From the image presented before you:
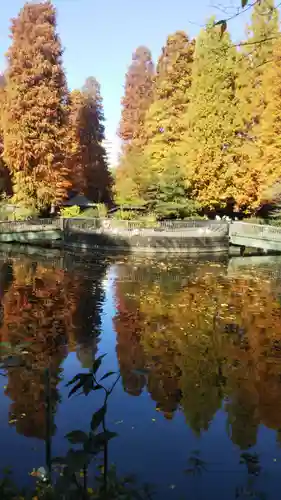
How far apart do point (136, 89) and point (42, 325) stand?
43.4m

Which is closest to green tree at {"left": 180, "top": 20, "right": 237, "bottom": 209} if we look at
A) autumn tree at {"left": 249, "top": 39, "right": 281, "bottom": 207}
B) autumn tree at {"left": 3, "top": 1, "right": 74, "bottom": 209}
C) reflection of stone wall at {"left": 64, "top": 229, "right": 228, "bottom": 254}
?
autumn tree at {"left": 249, "top": 39, "right": 281, "bottom": 207}

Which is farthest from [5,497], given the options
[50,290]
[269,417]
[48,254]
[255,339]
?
[48,254]

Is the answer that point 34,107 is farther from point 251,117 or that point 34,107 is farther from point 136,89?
point 136,89

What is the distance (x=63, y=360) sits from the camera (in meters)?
9.70

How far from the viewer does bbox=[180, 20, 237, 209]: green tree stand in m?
33.9

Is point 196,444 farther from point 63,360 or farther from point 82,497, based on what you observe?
point 63,360

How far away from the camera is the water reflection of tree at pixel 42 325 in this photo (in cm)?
761

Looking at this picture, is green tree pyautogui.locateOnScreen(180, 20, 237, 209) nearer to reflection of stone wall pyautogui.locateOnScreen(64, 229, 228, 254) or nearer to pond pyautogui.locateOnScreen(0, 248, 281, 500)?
reflection of stone wall pyautogui.locateOnScreen(64, 229, 228, 254)

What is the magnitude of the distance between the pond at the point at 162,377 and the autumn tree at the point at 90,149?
29.3 meters

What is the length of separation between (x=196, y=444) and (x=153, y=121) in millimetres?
35474

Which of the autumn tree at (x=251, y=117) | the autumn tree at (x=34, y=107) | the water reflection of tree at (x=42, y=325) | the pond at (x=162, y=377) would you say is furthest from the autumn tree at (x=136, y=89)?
the pond at (x=162, y=377)

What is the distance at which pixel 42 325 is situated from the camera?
12.4 m

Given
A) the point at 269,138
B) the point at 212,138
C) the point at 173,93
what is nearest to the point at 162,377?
the point at 269,138

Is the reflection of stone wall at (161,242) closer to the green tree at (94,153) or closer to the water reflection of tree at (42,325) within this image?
the water reflection of tree at (42,325)
